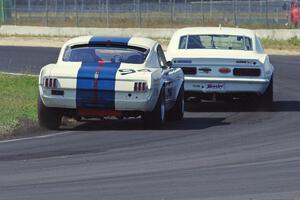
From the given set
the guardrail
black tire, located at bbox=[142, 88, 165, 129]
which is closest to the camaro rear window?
black tire, located at bbox=[142, 88, 165, 129]

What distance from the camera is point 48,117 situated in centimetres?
1539

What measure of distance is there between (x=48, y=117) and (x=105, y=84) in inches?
44.0

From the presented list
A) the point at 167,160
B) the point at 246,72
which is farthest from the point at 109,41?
the point at 167,160

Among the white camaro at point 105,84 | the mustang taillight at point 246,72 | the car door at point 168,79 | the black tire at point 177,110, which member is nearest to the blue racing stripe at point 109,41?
the white camaro at point 105,84

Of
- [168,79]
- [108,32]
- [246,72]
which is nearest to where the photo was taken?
[168,79]

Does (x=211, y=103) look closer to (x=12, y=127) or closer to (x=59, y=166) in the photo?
(x=12, y=127)

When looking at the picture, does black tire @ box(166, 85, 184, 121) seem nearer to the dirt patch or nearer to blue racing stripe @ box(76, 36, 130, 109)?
blue racing stripe @ box(76, 36, 130, 109)

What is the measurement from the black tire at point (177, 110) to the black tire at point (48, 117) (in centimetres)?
219

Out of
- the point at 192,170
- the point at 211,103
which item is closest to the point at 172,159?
the point at 192,170

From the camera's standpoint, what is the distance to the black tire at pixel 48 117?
15.3 m

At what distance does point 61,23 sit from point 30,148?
4263 cm

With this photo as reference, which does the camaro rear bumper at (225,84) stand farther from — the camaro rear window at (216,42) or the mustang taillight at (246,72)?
the camaro rear window at (216,42)

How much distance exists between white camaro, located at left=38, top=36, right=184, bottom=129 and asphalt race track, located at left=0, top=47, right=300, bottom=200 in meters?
0.33

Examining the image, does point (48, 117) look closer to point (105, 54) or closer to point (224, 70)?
point (105, 54)
